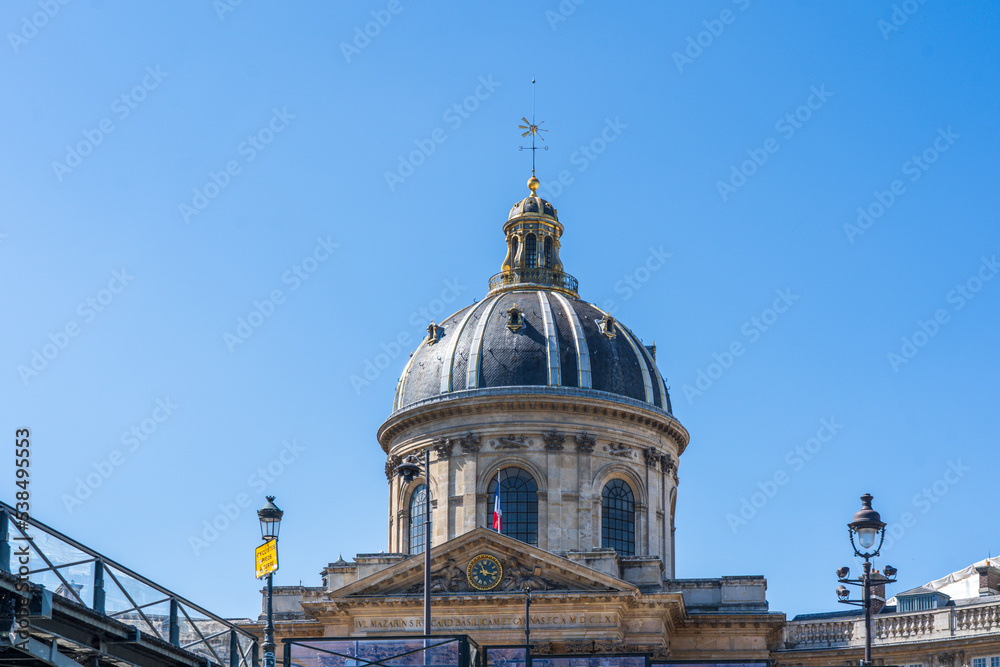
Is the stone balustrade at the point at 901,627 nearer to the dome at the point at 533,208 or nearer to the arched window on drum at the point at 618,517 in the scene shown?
the arched window on drum at the point at 618,517

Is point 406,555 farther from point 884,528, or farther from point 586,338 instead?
point 884,528

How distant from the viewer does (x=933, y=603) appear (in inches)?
2571

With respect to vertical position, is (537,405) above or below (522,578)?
above

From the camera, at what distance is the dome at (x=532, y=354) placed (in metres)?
67.9

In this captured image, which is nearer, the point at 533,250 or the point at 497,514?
the point at 497,514

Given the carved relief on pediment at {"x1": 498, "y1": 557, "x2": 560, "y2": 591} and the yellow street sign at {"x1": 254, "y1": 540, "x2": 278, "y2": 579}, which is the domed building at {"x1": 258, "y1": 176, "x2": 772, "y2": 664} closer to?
the carved relief on pediment at {"x1": 498, "y1": 557, "x2": 560, "y2": 591}

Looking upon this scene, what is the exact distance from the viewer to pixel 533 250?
7412 cm

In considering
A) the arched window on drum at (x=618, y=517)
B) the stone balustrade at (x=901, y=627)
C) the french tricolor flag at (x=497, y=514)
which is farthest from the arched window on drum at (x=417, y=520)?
the stone balustrade at (x=901, y=627)

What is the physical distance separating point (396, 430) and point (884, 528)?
134 feet

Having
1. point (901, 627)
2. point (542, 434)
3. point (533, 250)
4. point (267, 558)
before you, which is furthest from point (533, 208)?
point (267, 558)

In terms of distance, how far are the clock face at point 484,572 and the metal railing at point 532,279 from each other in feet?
52.6

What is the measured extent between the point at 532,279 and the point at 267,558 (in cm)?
4261

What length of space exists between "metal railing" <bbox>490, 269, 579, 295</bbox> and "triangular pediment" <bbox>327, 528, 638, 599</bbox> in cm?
1581

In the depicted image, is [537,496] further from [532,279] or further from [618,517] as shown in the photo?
[532,279]
